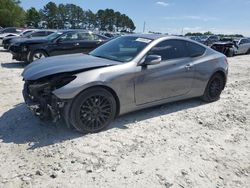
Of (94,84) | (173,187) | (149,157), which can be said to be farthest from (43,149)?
(173,187)

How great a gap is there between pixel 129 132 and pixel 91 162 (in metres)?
1.13

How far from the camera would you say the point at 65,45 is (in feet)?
39.2

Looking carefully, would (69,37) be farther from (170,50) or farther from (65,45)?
(170,50)

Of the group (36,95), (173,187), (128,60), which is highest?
(128,60)

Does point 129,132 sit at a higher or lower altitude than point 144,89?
lower

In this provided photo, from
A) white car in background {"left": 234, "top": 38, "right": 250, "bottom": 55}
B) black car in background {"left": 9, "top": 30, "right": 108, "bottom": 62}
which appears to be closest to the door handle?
black car in background {"left": 9, "top": 30, "right": 108, "bottom": 62}

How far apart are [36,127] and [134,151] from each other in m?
1.70

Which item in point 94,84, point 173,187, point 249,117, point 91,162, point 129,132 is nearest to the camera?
point 173,187

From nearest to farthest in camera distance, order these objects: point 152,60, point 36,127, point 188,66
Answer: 1. point 36,127
2. point 152,60
3. point 188,66

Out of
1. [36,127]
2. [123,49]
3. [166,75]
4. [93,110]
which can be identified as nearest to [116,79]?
[93,110]

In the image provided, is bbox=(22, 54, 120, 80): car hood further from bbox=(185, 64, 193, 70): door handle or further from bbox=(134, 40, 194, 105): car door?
bbox=(185, 64, 193, 70): door handle

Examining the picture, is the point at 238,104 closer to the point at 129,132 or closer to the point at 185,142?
the point at 185,142

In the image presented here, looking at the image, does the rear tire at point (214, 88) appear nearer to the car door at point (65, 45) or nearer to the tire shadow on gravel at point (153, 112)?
the tire shadow on gravel at point (153, 112)

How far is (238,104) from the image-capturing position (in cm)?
667
